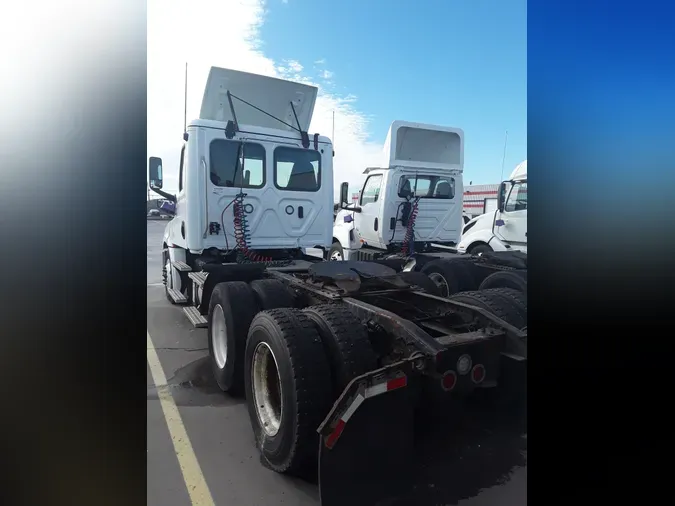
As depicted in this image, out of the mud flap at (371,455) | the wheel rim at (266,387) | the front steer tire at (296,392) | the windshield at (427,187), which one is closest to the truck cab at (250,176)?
the windshield at (427,187)

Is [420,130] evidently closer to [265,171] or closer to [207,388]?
[265,171]

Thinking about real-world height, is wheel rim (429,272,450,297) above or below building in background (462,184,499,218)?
below

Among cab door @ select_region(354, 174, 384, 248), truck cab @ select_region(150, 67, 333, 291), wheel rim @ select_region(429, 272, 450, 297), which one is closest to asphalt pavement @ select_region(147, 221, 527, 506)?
truck cab @ select_region(150, 67, 333, 291)

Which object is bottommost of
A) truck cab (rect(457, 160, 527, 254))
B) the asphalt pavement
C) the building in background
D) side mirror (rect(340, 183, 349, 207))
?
the asphalt pavement

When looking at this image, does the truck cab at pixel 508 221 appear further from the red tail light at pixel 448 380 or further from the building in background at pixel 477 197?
the building in background at pixel 477 197

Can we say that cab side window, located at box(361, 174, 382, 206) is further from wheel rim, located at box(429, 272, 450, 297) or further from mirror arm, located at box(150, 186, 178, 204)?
mirror arm, located at box(150, 186, 178, 204)

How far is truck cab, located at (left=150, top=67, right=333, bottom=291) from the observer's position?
18.5ft

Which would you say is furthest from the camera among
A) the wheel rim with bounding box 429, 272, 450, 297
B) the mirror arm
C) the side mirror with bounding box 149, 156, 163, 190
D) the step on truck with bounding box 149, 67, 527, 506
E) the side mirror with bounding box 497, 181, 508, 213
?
the side mirror with bounding box 497, 181, 508, 213

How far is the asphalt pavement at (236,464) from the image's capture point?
8.98 feet

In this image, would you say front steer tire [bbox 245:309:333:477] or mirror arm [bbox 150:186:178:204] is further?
mirror arm [bbox 150:186:178:204]

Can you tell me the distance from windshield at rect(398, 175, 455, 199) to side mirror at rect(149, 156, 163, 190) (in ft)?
13.8

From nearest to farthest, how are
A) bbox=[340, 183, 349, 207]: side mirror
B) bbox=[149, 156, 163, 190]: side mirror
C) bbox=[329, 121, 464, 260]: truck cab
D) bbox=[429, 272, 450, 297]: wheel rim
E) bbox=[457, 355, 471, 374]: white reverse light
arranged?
bbox=[457, 355, 471, 374]: white reverse light
bbox=[149, 156, 163, 190]: side mirror
bbox=[429, 272, 450, 297]: wheel rim
bbox=[329, 121, 464, 260]: truck cab
bbox=[340, 183, 349, 207]: side mirror

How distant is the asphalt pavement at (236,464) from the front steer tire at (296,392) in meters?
0.19
